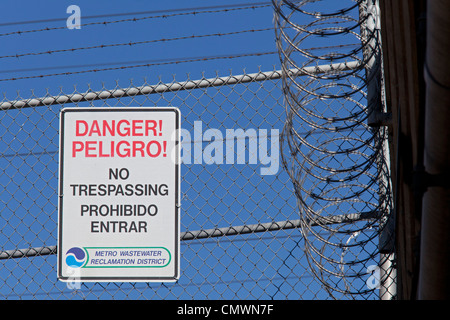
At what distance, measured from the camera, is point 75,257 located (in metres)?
4.01

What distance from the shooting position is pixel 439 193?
8.01 ft

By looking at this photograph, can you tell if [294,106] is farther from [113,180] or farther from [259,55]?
[113,180]

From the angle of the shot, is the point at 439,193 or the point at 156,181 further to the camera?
the point at 156,181

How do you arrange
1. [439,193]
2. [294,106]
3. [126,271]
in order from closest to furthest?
[439,193] → [126,271] → [294,106]

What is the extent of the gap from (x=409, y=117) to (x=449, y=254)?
3.80 feet

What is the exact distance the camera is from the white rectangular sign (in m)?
3.92

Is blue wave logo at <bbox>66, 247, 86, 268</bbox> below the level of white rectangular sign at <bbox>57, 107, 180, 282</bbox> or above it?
below

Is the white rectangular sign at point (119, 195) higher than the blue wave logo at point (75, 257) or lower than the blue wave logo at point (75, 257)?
higher

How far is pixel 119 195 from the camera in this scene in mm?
3947

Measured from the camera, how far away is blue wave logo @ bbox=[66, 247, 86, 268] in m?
3.98

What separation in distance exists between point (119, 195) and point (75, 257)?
44 centimetres

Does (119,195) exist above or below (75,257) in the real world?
above

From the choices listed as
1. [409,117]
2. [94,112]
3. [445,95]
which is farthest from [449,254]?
[94,112]

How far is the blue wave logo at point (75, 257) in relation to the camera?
3.98 metres
